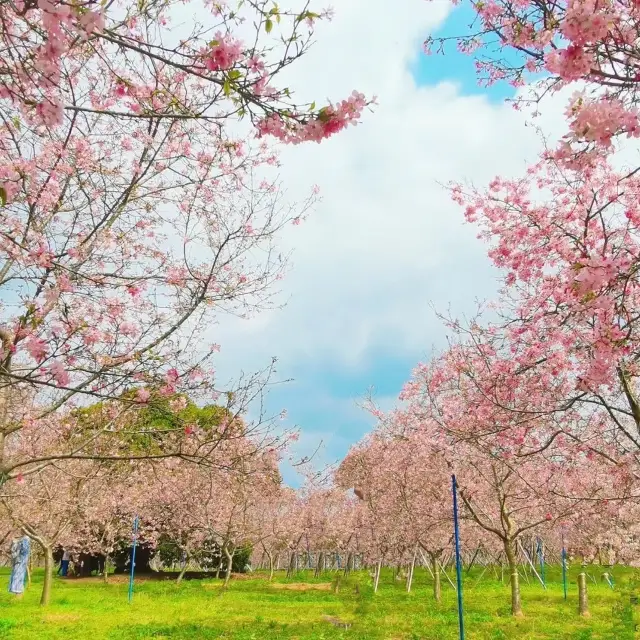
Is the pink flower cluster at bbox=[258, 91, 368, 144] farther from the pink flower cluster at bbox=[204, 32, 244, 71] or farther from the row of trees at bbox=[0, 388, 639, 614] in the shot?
the row of trees at bbox=[0, 388, 639, 614]

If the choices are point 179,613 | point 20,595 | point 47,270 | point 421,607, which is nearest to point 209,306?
point 47,270

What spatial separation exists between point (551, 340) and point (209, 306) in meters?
4.59

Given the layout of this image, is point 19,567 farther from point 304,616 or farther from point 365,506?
point 365,506

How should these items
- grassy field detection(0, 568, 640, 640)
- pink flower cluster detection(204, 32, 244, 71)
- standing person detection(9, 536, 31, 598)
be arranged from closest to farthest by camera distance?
1. pink flower cluster detection(204, 32, 244, 71)
2. grassy field detection(0, 568, 640, 640)
3. standing person detection(9, 536, 31, 598)

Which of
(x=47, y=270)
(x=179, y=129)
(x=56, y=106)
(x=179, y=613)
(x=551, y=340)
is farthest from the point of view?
(x=179, y=613)

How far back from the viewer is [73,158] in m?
6.25

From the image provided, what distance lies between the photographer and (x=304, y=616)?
47.8 feet

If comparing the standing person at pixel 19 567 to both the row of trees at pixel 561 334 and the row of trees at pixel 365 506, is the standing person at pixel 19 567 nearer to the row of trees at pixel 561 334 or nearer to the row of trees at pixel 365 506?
the row of trees at pixel 365 506

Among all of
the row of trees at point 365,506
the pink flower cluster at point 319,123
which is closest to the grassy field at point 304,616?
the row of trees at point 365,506

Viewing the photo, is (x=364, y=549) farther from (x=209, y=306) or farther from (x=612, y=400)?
(x=209, y=306)

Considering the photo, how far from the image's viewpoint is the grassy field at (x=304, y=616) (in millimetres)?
11203

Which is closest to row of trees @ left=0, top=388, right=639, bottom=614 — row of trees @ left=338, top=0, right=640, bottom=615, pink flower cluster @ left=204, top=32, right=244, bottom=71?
row of trees @ left=338, top=0, right=640, bottom=615

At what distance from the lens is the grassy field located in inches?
441

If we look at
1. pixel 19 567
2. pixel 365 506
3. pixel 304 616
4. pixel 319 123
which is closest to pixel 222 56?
pixel 319 123
